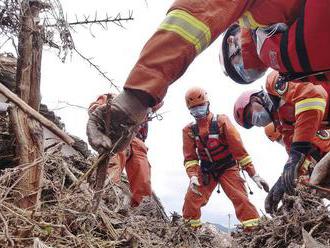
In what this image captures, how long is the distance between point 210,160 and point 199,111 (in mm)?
876

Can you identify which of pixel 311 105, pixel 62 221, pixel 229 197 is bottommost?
pixel 62 221

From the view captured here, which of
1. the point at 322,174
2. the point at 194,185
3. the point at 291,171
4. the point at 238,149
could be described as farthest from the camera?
the point at 194,185

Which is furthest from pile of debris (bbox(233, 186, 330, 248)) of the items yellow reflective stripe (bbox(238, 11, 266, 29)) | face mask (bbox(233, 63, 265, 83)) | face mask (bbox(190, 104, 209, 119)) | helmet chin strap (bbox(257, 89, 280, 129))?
face mask (bbox(190, 104, 209, 119))

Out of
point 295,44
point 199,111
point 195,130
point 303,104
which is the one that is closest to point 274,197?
point 303,104

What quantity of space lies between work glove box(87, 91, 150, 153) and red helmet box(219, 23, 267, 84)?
97 centimetres

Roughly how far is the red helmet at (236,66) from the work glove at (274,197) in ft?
3.35

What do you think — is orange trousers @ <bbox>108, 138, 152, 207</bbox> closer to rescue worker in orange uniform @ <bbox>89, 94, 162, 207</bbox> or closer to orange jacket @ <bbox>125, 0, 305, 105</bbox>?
rescue worker in orange uniform @ <bbox>89, 94, 162, 207</bbox>

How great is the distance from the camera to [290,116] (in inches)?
211

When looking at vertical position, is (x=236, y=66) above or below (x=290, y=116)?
below

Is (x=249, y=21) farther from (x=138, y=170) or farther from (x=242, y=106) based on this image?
(x=138, y=170)

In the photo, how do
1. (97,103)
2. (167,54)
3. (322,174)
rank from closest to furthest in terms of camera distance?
1. (167,54)
2. (322,174)
3. (97,103)

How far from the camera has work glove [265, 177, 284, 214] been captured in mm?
3355

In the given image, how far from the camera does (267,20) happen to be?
220cm

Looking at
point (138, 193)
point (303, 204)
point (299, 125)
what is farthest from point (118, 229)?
point (138, 193)
